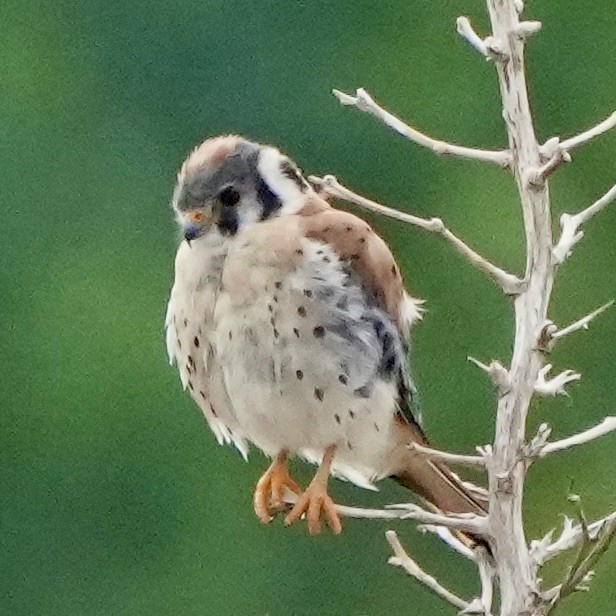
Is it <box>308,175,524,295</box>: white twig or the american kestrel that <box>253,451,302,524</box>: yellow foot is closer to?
the american kestrel

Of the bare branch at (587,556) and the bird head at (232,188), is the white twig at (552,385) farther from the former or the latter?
the bird head at (232,188)

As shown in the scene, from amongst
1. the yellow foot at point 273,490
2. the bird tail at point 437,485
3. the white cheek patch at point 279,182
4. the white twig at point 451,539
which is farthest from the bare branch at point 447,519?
the white cheek patch at point 279,182

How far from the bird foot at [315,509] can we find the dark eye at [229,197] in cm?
23

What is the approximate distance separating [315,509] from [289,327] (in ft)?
0.50

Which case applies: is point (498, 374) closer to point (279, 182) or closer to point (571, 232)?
point (571, 232)

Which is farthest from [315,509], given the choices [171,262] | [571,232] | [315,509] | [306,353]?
[171,262]

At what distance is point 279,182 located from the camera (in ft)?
5.41

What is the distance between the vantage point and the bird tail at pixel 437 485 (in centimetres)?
156

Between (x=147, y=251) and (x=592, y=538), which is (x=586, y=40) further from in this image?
(x=592, y=538)

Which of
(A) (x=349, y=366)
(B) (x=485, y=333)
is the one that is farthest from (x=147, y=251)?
(A) (x=349, y=366)

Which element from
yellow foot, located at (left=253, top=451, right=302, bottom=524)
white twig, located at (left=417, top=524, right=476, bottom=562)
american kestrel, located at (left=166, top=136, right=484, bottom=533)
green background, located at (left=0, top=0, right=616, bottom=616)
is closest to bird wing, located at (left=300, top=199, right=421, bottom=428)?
american kestrel, located at (left=166, top=136, right=484, bottom=533)

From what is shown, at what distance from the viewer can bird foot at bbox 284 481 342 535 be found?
5.10 ft

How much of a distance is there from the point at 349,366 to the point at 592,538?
43 centimetres

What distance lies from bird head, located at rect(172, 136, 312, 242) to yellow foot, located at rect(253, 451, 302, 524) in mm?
206
